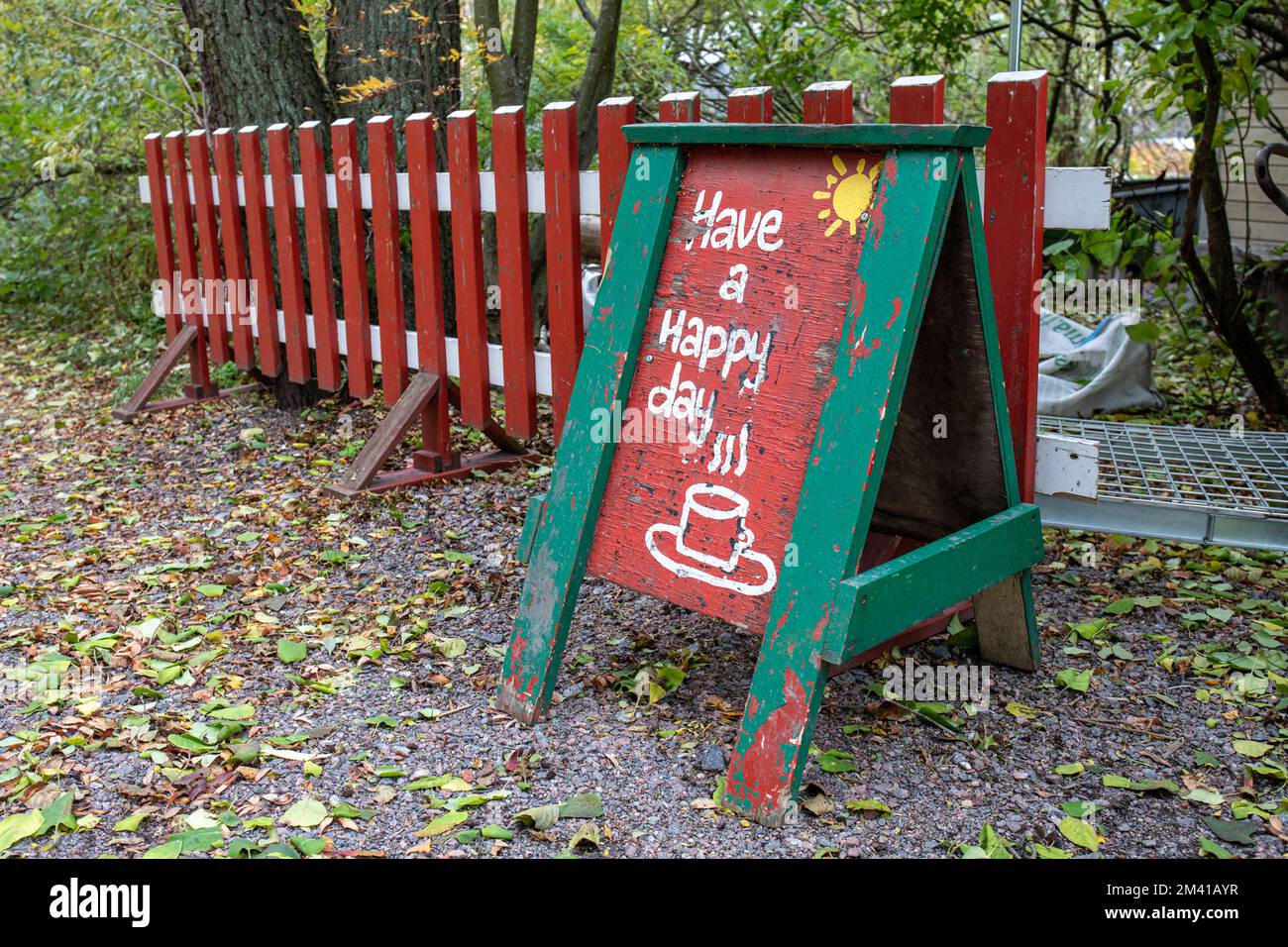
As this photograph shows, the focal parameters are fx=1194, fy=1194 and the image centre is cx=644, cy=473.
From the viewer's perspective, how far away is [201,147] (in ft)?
20.0

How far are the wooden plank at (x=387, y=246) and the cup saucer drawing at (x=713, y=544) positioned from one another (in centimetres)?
249

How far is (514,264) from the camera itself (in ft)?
13.9

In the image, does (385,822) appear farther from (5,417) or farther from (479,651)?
(5,417)

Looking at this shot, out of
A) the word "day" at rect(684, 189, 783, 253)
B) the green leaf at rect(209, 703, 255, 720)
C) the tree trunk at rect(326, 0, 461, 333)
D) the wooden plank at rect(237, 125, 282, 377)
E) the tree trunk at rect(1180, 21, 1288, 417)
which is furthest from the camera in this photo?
the tree trunk at rect(326, 0, 461, 333)

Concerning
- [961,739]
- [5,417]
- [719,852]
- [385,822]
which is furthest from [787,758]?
[5,417]

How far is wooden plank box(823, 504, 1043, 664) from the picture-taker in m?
2.35

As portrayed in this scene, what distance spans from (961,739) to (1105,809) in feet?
1.23

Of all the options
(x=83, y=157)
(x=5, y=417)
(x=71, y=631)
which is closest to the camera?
(x=71, y=631)

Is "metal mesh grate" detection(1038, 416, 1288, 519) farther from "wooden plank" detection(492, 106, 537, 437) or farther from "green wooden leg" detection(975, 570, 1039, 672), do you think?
"wooden plank" detection(492, 106, 537, 437)

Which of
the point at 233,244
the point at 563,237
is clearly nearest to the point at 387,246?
the point at 563,237

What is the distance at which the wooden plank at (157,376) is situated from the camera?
646 centimetres

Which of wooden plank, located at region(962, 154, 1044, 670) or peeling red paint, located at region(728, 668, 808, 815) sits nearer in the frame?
peeling red paint, located at region(728, 668, 808, 815)

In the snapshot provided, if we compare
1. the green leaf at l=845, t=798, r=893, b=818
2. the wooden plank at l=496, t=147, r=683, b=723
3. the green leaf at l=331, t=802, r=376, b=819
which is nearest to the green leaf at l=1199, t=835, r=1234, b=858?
the green leaf at l=845, t=798, r=893, b=818

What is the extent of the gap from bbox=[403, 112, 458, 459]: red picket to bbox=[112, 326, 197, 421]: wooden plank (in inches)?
91.1
